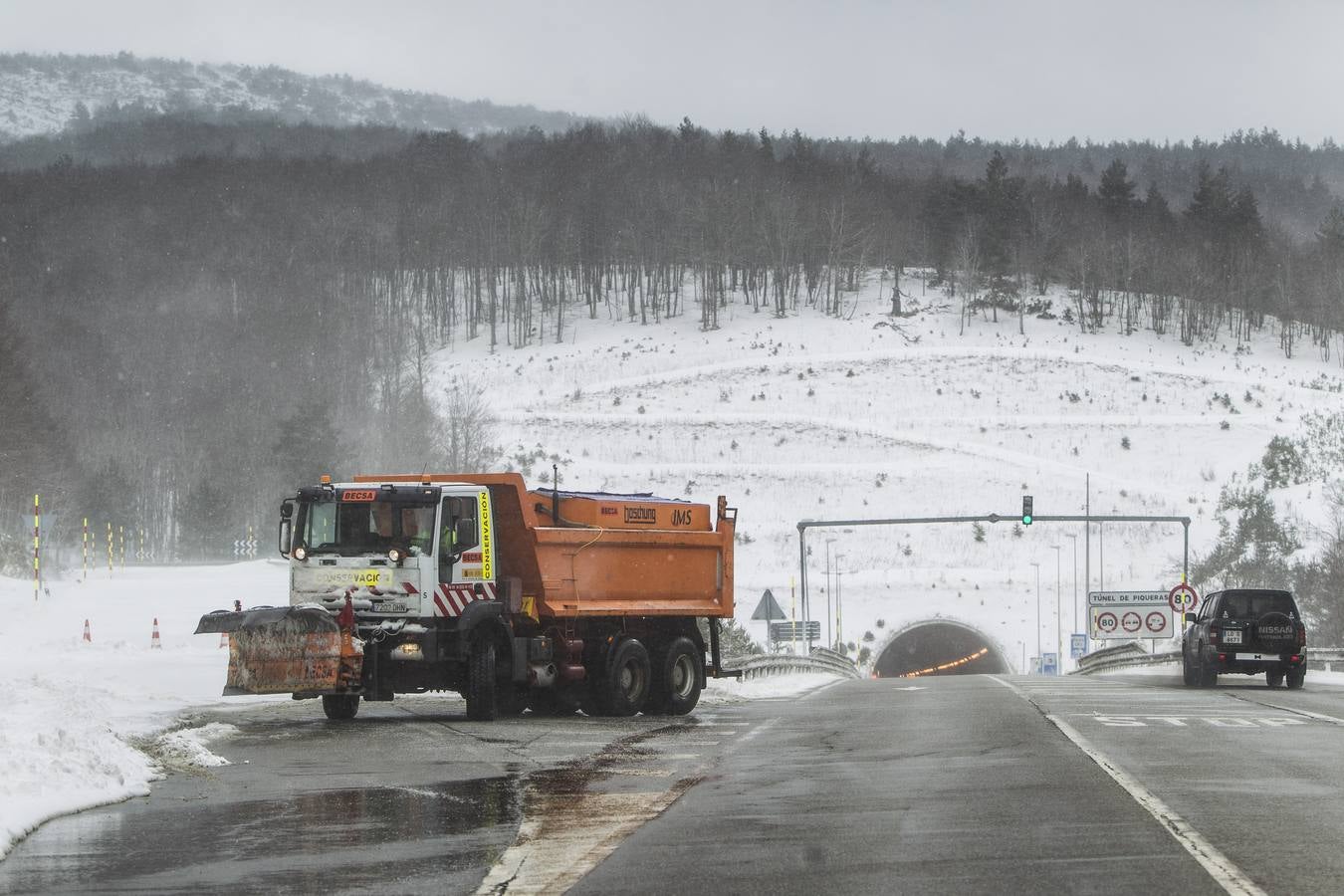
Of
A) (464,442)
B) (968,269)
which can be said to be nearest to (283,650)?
(464,442)

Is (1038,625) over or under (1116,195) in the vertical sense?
under

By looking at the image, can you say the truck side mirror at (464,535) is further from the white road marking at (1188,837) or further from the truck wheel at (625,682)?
the white road marking at (1188,837)

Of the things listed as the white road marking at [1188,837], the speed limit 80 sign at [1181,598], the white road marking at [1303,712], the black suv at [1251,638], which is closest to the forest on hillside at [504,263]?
the speed limit 80 sign at [1181,598]

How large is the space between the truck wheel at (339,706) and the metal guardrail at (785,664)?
11.4m

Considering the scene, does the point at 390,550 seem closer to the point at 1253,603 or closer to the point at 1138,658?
the point at 1253,603

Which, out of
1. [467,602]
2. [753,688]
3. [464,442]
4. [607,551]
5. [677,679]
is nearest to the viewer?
[467,602]

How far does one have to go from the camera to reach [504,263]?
6890 inches

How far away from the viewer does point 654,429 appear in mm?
130125

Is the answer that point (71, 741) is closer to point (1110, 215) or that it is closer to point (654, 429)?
point (654, 429)

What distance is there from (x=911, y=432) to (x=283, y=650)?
113298mm

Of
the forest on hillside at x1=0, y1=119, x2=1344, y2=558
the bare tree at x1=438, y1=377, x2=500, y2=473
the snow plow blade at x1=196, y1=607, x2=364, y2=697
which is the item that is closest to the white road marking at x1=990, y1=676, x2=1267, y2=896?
the snow plow blade at x1=196, y1=607, x2=364, y2=697

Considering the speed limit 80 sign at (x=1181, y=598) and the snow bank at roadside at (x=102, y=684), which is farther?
the speed limit 80 sign at (x=1181, y=598)

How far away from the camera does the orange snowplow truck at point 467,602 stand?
69.9 ft

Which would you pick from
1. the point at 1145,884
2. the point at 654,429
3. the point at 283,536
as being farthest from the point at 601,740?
the point at 654,429
